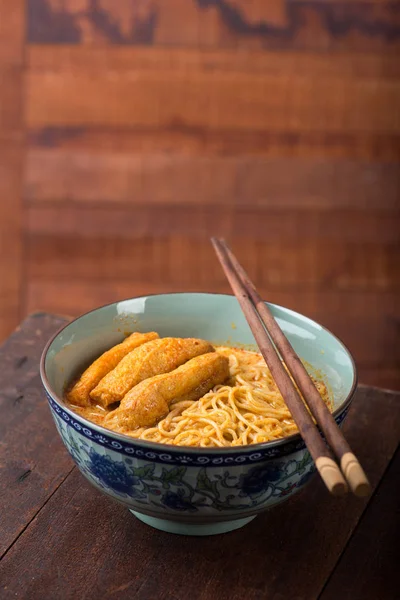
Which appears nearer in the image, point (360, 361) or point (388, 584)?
point (388, 584)

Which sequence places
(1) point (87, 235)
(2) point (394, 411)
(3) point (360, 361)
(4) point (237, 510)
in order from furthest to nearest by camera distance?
Result: (3) point (360, 361) < (1) point (87, 235) < (2) point (394, 411) < (4) point (237, 510)

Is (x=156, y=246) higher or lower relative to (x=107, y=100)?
lower

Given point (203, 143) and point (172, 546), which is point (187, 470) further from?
point (203, 143)

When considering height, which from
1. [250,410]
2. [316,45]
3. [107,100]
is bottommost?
[250,410]

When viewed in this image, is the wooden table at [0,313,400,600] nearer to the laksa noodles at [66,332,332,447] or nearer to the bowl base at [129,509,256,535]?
the bowl base at [129,509,256,535]

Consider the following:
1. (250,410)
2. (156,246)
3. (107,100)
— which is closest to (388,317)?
(156,246)

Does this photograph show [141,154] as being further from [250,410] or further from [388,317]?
[250,410]

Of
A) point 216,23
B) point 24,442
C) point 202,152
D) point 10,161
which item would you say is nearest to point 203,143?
point 202,152

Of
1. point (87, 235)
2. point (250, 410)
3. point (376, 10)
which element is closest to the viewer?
point (250, 410)
